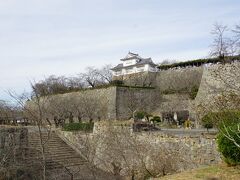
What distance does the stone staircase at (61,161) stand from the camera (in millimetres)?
17000

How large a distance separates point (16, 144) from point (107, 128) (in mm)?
5055

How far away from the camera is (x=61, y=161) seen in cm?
2014

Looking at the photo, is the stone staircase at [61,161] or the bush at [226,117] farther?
the stone staircase at [61,161]

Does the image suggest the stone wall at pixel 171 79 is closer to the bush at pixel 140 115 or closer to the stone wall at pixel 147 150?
the bush at pixel 140 115

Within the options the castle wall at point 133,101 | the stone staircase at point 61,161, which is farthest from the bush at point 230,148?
the castle wall at point 133,101

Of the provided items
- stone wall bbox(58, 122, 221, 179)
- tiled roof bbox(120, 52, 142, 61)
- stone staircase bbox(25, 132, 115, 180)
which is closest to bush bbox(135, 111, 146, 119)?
stone staircase bbox(25, 132, 115, 180)

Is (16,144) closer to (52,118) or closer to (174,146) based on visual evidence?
(174,146)

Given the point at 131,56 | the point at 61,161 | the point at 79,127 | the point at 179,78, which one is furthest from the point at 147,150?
the point at 131,56

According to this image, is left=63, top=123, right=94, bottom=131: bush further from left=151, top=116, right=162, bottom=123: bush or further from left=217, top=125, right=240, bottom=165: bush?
left=217, top=125, right=240, bottom=165: bush

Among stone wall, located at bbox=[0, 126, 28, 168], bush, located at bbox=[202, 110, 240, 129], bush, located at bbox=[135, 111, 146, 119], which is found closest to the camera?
bush, located at bbox=[202, 110, 240, 129]

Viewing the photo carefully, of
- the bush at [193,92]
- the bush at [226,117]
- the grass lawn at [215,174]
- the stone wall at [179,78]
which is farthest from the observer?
the stone wall at [179,78]

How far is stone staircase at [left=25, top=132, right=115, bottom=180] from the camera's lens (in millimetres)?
17000

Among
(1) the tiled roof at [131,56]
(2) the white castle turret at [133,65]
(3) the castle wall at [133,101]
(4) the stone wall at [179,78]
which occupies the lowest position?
(3) the castle wall at [133,101]

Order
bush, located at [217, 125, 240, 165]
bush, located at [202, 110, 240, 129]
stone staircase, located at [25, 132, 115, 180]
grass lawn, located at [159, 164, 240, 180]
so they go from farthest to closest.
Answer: stone staircase, located at [25, 132, 115, 180]
bush, located at [202, 110, 240, 129]
bush, located at [217, 125, 240, 165]
grass lawn, located at [159, 164, 240, 180]
